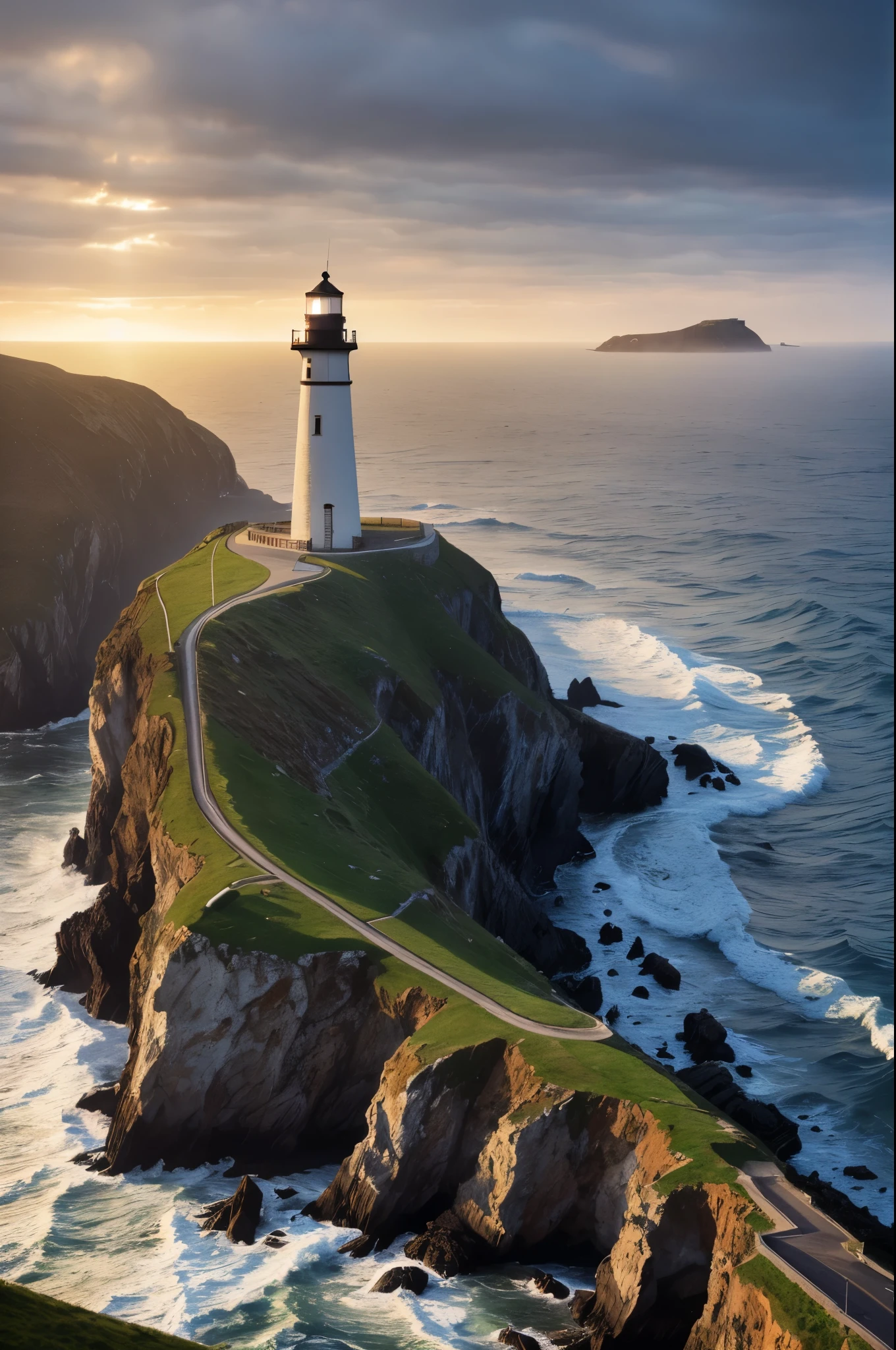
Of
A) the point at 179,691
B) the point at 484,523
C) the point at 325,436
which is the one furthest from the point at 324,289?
the point at 484,523

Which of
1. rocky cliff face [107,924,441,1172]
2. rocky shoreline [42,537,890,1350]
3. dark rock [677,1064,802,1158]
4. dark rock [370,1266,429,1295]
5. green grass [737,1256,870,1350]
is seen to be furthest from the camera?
dark rock [677,1064,802,1158]

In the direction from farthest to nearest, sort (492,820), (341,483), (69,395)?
(69,395) < (341,483) < (492,820)

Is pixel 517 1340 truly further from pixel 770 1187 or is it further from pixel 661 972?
pixel 661 972

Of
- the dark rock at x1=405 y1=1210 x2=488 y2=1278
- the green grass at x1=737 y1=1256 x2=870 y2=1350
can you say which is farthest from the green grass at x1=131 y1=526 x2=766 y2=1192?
the dark rock at x1=405 y1=1210 x2=488 y2=1278

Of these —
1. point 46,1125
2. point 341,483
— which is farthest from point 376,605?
point 46,1125

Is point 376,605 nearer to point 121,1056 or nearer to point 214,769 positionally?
point 214,769

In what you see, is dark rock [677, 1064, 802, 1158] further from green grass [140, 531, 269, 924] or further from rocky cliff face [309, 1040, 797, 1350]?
green grass [140, 531, 269, 924]
